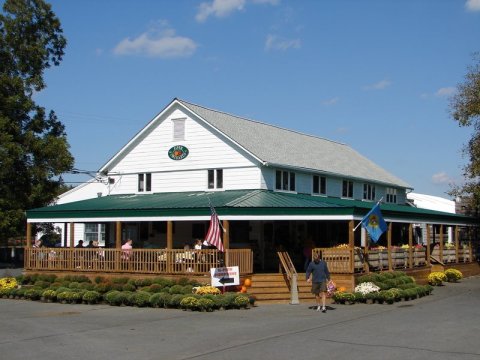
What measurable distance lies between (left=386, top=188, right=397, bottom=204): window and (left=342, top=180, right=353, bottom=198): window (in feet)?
20.2

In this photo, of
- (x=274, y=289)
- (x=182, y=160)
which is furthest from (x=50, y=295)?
(x=182, y=160)

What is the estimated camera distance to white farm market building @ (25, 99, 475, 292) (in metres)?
25.6

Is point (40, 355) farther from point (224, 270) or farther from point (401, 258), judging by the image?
point (401, 258)

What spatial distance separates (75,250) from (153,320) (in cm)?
1065

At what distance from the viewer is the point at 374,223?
996 inches

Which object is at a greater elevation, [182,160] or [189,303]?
[182,160]

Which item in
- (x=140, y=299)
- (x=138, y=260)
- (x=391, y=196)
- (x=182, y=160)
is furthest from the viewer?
(x=391, y=196)

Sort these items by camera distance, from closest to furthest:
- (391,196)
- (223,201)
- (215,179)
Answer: (223,201), (215,179), (391,196)

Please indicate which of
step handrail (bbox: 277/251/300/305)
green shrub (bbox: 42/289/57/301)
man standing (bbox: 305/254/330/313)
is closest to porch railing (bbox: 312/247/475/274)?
step handrail (bbox: 277/251/300/305)

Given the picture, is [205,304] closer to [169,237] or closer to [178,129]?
[169,237]

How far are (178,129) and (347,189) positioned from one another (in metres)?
11.0

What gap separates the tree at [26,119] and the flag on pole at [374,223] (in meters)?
21.5

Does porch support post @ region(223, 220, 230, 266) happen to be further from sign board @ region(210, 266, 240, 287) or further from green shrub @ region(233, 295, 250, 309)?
green shrub @ region(233, 295, 250, 309)

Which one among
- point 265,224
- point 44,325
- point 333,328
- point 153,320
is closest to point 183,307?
point 153,320
